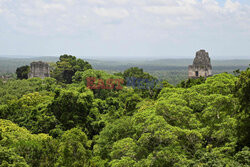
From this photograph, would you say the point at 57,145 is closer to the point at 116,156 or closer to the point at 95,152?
the point at 95,152

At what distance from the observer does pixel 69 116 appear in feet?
84.2

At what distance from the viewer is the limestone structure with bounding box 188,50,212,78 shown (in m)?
47.2

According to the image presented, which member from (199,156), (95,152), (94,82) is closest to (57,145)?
(95,152)

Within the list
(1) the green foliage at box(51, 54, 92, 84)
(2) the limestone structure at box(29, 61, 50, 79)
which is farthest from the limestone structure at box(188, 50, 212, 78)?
(2) the limestone structure at box(29, 61, 50, 79)

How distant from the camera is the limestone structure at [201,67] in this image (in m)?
47.2

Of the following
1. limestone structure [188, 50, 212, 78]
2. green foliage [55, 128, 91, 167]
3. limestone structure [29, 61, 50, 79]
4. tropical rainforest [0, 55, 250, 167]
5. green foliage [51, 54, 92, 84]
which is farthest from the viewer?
green foliage [51, 54, 92, 84]

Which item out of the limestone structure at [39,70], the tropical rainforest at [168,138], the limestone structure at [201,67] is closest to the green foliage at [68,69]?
the limestone structure at [39,70]

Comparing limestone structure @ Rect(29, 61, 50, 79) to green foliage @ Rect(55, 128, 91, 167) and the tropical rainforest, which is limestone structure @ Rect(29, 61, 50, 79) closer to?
the tropical rainforest

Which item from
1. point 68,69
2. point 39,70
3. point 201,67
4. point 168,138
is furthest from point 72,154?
point 68,69

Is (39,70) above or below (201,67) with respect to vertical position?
below

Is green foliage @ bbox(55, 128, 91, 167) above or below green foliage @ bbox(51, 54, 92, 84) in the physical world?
below

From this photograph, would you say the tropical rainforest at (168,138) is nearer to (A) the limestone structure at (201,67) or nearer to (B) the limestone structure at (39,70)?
(A) the limestone structure at (201,67)

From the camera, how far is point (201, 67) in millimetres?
47344

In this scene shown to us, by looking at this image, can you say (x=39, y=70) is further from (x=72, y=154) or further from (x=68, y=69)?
(x=72, y=154)
